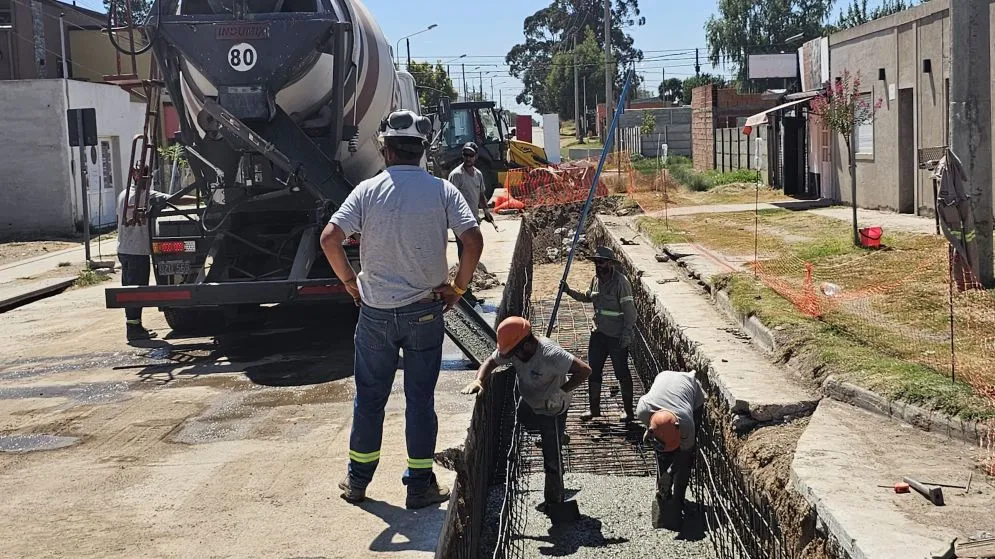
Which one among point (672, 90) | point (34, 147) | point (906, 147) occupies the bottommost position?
point (906, 147)

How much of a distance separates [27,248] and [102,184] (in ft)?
16.5

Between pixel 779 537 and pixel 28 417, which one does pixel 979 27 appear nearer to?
pixel 779 537

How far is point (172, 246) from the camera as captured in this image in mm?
10031

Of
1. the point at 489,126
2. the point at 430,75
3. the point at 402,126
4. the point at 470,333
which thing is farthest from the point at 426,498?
the point at 430,75

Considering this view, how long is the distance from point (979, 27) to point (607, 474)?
17.0ft

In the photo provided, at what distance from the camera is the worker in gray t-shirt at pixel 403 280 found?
514 centimetres

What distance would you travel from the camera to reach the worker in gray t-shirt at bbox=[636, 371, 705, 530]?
7.55 metres

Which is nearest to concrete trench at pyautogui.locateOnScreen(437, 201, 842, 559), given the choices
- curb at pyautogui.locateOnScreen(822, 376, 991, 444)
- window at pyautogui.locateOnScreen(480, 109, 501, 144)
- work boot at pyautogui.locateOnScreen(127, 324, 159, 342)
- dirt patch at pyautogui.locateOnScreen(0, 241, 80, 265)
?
curb at pyautogui.locateOnScreen(822, 376, 991, 444)

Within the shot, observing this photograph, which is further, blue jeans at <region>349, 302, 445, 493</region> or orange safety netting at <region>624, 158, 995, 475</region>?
orange safety netting at <region>624, 158, 995, 475</region>

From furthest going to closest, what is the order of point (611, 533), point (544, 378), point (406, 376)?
point (611, 533)
point (544, 378)
point (406, 376)

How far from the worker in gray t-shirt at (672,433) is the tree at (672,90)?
77094mm

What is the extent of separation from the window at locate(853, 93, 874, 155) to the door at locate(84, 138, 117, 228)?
55.3ft

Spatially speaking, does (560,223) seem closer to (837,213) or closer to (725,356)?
(837,213)

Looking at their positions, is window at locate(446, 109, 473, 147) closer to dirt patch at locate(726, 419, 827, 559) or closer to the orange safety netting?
the orange safety netting
